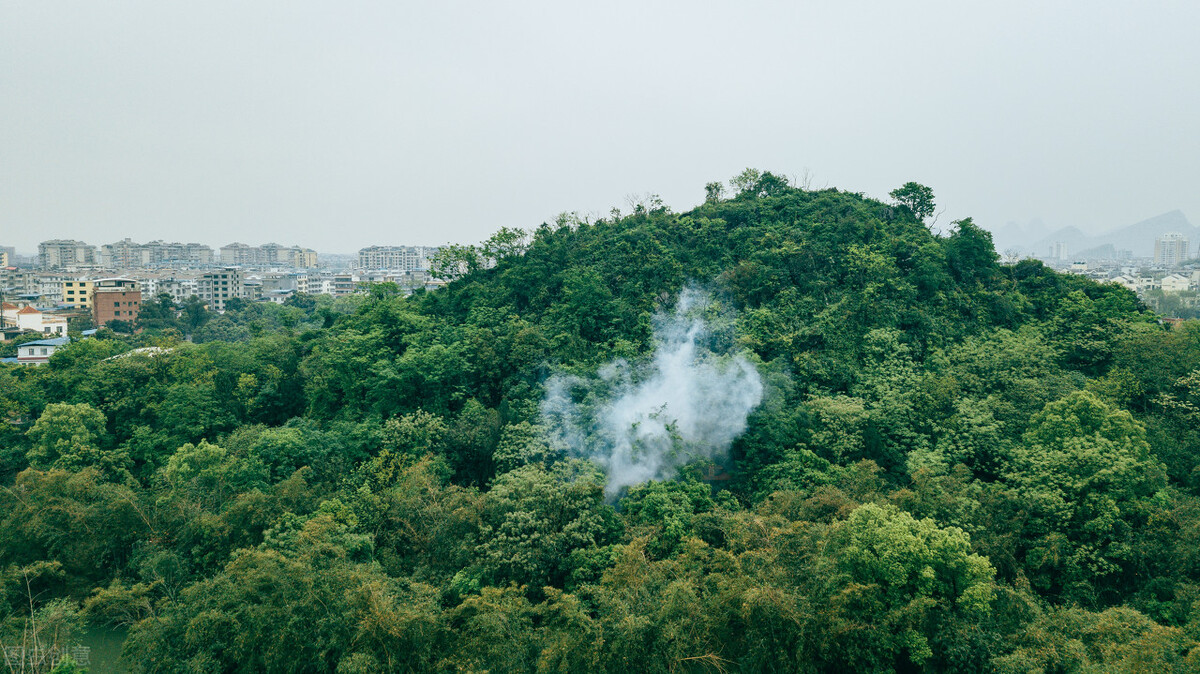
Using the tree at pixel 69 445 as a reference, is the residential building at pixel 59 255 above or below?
above

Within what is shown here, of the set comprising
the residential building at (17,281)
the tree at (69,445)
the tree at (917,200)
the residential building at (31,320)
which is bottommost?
the tree at (69,445)

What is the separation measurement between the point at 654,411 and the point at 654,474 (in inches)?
72.2

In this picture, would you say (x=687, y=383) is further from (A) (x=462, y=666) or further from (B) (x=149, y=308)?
(B) (x=149, y=308)

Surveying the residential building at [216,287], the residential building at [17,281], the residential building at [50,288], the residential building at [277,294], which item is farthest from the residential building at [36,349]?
the residential building at [17,281]

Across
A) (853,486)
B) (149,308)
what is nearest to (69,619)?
(853,486)

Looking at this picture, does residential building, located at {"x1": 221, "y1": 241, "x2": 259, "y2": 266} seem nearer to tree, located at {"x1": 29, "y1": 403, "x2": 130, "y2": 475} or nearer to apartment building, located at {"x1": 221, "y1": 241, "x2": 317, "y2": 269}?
apartment building, located at {"x1": 221, "y1": 241, "x2": 317, "y2": 269}

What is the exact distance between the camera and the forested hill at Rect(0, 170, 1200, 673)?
11.1 m

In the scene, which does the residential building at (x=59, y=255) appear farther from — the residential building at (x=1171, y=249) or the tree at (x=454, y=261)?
the residential building at (x=1171, y=249)

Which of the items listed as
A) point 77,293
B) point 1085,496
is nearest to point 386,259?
point 77,293

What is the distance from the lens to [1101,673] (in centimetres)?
921

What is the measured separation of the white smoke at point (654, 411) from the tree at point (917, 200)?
44.6ft

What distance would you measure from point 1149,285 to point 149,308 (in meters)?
95.8

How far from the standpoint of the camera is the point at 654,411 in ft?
57.6

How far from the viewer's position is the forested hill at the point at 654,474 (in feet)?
36.5
